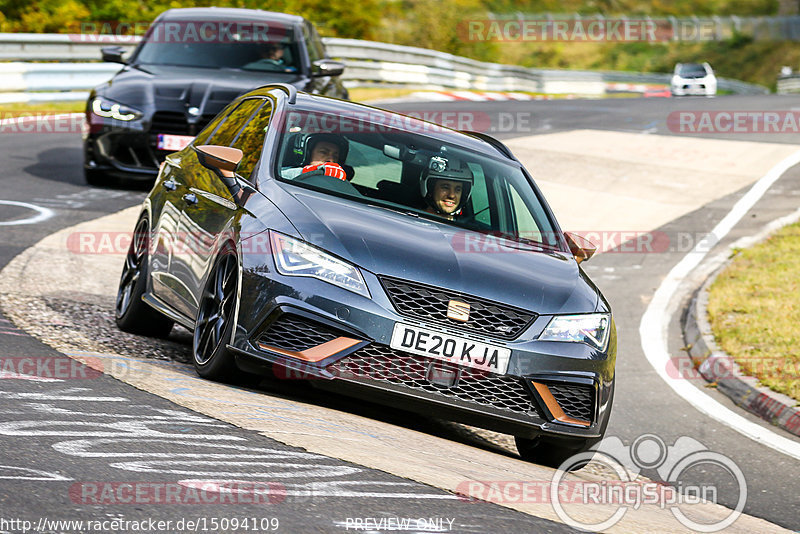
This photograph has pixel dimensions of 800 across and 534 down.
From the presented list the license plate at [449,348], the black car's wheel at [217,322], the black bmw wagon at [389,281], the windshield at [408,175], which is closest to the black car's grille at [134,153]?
the black bmw wagon at [389,281]

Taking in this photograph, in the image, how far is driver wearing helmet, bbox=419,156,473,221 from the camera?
6902 mm

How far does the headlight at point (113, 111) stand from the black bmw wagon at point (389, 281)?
5385 millimetres

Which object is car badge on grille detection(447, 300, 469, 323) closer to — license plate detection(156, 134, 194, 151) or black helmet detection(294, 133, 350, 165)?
black helmet detection(294, 133, 350, 165)

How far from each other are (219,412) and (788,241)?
33.3 feet

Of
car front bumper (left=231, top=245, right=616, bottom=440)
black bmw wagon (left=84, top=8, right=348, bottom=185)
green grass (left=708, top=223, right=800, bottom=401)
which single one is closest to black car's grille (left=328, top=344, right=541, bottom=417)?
car front bumper (left=231, top=245, right=616, bottom=440)

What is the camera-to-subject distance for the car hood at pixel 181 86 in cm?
1248

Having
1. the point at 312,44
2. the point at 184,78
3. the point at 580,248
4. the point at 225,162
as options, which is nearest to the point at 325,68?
the point at 312,44

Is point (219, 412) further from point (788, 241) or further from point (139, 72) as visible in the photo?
point (788, 241)

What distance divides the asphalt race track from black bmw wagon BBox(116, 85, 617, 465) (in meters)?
0.33

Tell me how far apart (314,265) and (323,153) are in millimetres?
1357

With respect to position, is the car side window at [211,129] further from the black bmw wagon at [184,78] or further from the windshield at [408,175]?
the black bmw wagon at [184,78]

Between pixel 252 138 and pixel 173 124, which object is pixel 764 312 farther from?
pixel 173 124

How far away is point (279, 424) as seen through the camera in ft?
17.9

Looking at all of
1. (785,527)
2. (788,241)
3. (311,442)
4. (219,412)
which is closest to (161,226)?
(219,412)
